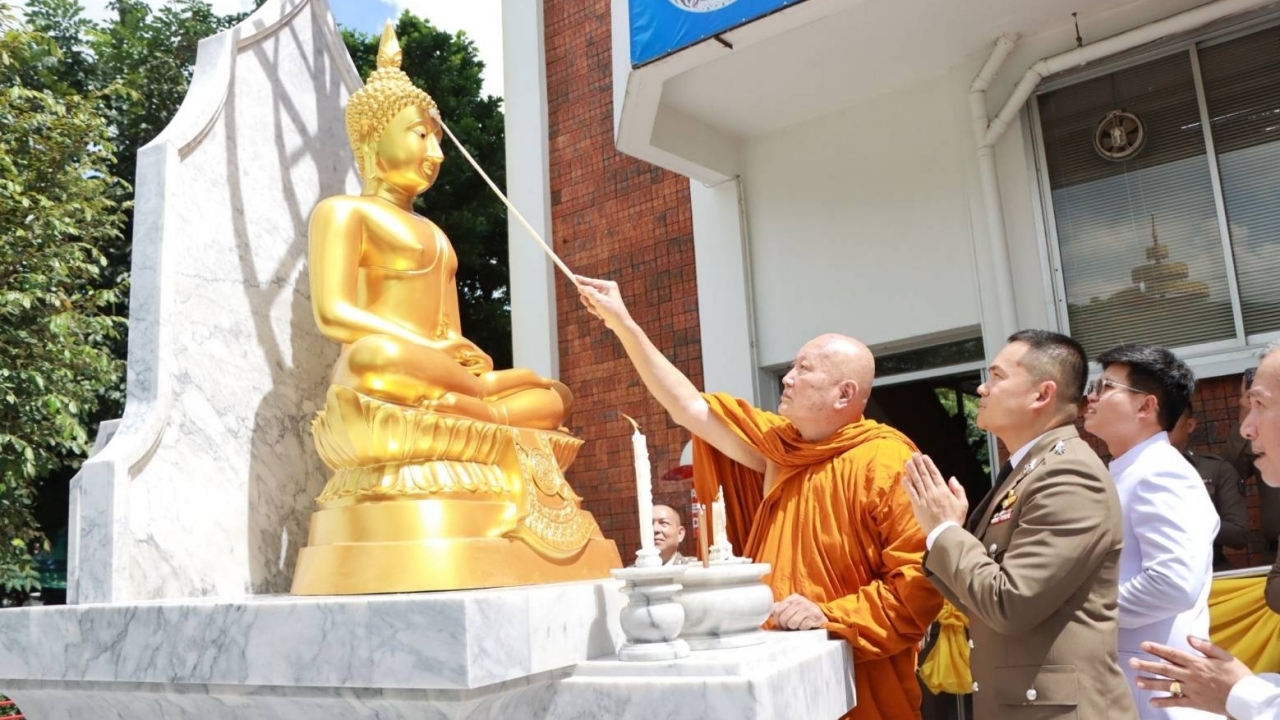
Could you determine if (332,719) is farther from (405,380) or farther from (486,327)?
(486,327)

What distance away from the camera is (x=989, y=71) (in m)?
6.52

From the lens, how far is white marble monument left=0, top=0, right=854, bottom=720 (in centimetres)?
252

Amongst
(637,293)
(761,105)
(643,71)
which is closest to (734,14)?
(643,71)

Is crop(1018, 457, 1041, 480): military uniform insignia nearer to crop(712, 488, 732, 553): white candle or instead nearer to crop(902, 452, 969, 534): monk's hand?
crop(902, 452, 969, 534): monk's hand

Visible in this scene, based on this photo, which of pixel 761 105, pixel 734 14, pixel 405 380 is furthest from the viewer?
pixel 761 105

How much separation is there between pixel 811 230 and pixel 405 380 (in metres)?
4.61

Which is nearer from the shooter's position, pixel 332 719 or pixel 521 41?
pixel 332 719

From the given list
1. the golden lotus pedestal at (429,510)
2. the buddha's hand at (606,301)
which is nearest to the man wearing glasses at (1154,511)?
the buddha's hand at (606,301)

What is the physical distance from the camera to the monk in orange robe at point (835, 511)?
2.90 m

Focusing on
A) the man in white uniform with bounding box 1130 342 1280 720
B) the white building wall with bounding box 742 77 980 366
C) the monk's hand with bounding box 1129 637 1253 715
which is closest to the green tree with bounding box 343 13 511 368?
the white building wall with bounding box 742 77 980 366

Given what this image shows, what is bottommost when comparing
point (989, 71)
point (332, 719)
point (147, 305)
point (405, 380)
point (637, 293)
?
point (332, 719)

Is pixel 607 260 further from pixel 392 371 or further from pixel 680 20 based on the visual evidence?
pixel 392 371

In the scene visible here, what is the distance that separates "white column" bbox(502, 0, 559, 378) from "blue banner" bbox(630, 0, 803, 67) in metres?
3.04

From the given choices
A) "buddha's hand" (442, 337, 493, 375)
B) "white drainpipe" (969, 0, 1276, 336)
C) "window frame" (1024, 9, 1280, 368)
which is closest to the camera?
"buddha's hand" (442, 337, 493, 375)
